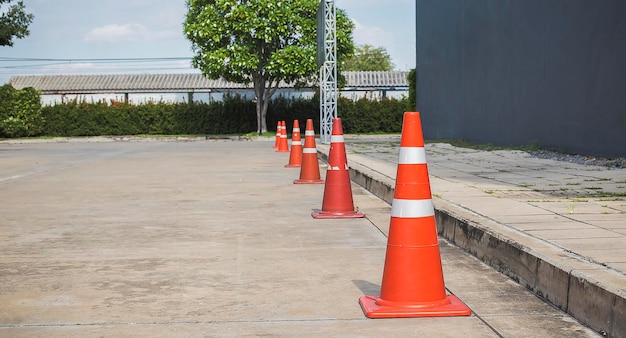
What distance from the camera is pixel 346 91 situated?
224ft

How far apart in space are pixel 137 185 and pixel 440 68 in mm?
15966

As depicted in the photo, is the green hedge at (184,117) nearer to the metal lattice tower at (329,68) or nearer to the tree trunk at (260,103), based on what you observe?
the tree trunk at (260,103)

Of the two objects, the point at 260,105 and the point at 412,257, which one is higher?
the point at 260,105

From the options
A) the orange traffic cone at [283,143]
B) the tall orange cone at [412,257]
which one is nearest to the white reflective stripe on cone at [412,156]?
the tall orange cone at [412,257]

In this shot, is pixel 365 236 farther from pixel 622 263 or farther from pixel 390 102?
pixel 390 102

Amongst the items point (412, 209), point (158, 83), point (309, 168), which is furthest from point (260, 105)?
point (412, 209)

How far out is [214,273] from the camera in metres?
6.25

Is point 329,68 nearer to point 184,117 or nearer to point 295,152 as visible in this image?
point 295,152

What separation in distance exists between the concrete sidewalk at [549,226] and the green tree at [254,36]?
27455 mm

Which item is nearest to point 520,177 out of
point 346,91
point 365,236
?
point 365,236

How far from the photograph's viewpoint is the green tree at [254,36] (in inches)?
1598

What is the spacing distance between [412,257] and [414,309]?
0.29m

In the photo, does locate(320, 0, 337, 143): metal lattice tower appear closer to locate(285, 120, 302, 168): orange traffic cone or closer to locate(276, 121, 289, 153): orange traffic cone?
locate(276, 121, 289, 153): orange traffic cone

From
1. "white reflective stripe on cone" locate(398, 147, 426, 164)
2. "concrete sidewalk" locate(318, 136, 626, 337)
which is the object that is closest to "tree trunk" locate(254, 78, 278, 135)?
"concrete sidewalk" locate(318, 136, 626, 337)
